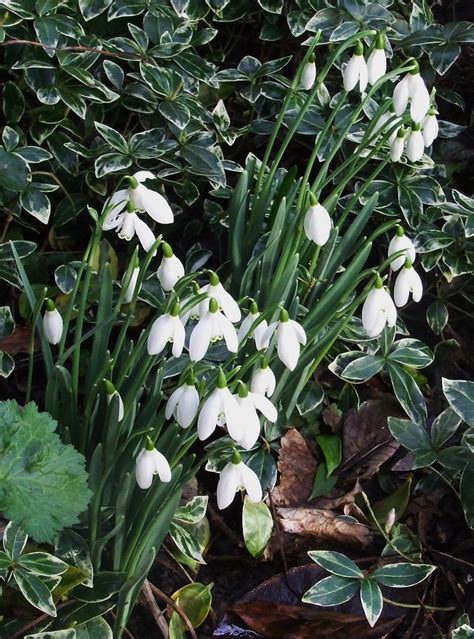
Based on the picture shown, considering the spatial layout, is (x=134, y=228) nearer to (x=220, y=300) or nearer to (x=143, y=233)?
(x=143, y=233)

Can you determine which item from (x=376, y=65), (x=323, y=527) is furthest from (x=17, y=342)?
(x=376, y=65)

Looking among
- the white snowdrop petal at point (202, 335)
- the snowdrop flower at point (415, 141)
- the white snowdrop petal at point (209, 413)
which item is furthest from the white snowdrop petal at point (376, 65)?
the white snowdrop petal at point (209, 413)

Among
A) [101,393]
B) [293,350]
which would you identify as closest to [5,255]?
[101,393]

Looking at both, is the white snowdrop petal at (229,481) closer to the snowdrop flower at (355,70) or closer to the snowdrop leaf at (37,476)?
the snowdrop leaf at (37,476)

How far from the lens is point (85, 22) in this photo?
7.79ft

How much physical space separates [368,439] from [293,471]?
0.73 feet

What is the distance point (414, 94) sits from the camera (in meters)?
1.69

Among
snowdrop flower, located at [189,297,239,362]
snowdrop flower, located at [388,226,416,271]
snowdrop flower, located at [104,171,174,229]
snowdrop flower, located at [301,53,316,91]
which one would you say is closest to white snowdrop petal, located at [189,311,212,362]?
snowdrop flower, located at [189,297,239,362]

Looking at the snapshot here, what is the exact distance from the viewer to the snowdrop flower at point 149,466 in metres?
1.39

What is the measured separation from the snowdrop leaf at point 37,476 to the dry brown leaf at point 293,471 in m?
0.72

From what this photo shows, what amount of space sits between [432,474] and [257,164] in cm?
92

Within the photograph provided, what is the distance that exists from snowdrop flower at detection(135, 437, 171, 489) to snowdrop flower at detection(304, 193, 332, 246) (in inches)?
19.9

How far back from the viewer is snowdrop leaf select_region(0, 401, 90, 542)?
1.37 meters

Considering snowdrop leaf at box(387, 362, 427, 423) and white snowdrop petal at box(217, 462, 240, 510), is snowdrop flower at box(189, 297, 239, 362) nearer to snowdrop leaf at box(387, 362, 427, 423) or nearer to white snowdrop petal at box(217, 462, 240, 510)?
white snowdrop petal at box(217, 462, 240, 510)
